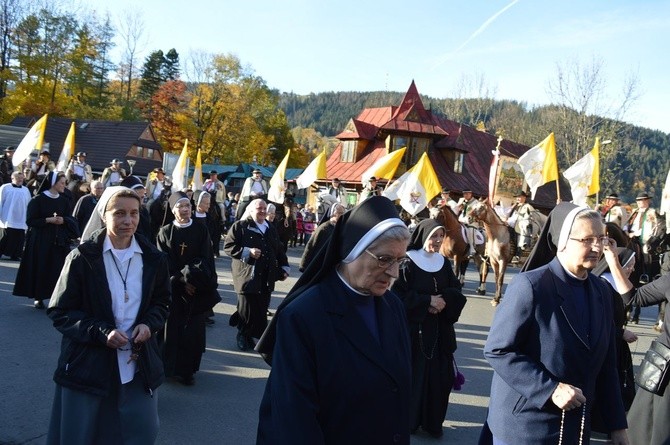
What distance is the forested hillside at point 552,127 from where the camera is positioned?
116 ft

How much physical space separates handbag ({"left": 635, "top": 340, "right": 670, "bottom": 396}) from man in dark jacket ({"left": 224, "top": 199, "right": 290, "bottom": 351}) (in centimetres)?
485

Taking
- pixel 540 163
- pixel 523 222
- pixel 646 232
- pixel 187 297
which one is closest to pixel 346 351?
pixel 187 297

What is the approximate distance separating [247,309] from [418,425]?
10.4ft

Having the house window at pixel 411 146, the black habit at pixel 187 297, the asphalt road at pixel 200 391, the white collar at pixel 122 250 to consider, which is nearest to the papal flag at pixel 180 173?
the asphalt road at pixel 200 391

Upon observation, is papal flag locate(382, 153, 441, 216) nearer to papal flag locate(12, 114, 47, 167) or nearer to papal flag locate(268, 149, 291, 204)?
papal flag locate(268, 149, 291, 204)

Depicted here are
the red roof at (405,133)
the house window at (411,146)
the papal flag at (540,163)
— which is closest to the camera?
the papal flag at (540,163)

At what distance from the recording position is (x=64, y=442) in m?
3.59

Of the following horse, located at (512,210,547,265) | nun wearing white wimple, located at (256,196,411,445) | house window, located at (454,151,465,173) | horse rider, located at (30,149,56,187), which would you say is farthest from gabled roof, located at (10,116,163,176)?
nun wearing white wimple, located at (256,196,411,445)

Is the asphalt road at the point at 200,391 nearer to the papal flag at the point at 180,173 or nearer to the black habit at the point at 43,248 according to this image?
the black habit at the point at 43,248

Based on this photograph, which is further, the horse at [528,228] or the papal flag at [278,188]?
the papal flag at [278,188]

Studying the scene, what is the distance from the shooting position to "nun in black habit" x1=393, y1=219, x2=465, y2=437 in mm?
5434

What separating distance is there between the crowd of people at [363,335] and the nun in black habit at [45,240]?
3.56 m

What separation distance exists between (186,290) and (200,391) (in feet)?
3.62

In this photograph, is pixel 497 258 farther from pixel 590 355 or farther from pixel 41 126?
pixel 41 126
